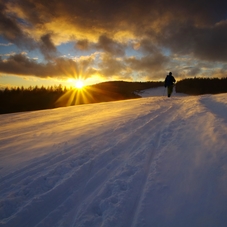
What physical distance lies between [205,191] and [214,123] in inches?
132

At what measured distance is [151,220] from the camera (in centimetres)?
258

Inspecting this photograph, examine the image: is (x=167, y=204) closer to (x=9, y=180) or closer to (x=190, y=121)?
(x=9, y=180)

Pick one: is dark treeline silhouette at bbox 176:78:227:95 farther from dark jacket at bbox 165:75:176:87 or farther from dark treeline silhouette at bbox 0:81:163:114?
dark jacket at bbox 165:75:176:87

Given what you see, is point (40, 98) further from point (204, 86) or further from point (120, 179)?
point (204, 86)

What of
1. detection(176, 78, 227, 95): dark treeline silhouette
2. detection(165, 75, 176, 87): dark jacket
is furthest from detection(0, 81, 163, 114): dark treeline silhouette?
detection(176, 78, 227, 95): dark treeline silhouette

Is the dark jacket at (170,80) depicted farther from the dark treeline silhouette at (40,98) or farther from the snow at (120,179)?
the snow at (120,179)

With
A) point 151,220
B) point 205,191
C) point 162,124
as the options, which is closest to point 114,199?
point 151,220

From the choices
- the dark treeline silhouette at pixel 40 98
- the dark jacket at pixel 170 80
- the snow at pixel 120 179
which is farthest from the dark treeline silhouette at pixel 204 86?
the snow at pixel 120 179

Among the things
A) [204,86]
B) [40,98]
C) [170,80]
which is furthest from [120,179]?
[204,86]

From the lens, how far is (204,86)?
32875 mm

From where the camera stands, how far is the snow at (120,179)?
2.68m

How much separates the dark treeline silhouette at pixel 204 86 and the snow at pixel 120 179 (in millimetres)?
30006

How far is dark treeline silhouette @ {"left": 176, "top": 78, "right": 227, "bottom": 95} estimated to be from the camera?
104 ft

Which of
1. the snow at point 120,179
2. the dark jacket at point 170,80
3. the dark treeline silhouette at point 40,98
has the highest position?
the dark jacket at point 170,80
